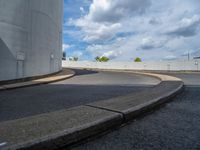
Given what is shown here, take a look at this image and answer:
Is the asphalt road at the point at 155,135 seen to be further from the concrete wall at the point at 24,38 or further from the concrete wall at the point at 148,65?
the concrete wall at the point at 148,65

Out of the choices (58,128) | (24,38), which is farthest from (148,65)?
(58,128)

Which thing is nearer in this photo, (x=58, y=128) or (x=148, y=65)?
(x=58, y=128)

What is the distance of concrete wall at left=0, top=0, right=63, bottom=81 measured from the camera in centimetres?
798

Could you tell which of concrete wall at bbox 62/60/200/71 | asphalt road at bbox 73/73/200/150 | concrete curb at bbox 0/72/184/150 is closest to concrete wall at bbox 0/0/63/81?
concrete curb at bbox 0/72/184/150

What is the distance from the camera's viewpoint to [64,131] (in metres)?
2.13

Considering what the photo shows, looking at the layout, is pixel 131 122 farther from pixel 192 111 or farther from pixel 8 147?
pixel 8 147

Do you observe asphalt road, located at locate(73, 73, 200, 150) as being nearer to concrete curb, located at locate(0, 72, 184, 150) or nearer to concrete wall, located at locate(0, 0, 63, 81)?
concrete curb, located at locate(0, 72, 184, 150)

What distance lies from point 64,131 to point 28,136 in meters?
0.44

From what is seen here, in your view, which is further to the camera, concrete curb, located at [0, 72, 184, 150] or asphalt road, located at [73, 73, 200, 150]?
asphalt road, located at [73, 73, 200, 150]

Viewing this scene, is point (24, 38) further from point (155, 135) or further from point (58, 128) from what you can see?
point (155, 135)

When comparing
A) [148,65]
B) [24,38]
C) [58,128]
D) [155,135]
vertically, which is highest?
[24,38]

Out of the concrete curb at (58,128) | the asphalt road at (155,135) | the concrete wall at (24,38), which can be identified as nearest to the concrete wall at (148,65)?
the concrete wall at (24,38)

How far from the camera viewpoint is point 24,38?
9.04m

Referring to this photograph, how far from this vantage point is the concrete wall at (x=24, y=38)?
314 inches
